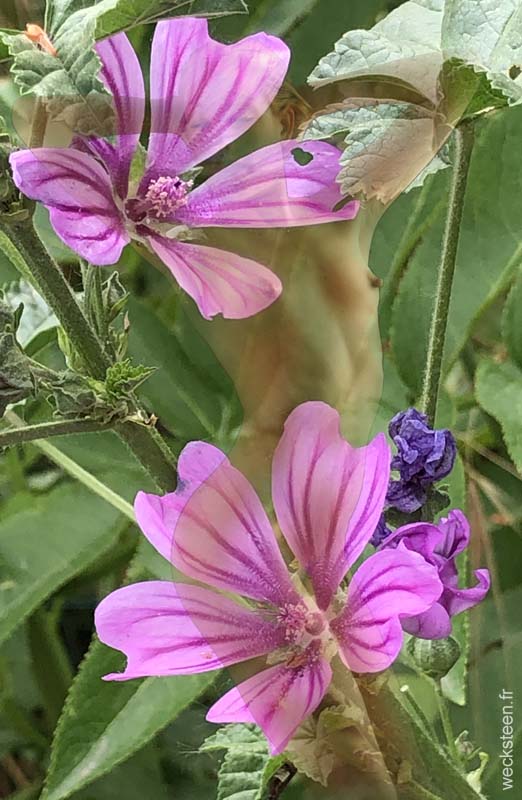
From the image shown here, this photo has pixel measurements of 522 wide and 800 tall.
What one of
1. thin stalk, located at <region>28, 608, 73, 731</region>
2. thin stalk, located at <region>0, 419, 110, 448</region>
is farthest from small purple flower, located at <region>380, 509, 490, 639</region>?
thin stalk, located at <region>28, 608, 73, 731</region>

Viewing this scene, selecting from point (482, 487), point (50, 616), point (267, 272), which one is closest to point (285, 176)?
point (267, 272)

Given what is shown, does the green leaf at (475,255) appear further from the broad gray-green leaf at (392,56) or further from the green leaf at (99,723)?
the green leaf at (99,723)

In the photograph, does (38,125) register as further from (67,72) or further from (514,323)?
(514,323)

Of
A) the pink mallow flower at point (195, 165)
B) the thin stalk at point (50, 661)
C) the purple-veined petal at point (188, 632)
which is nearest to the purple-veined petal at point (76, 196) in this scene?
the pink mallow flower at point (195, 165)

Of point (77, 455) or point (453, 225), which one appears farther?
point (77, 455)

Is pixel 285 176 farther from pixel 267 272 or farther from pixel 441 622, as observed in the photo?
pixel 441 622

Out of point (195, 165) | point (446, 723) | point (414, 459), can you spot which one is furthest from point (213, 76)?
point (446, 723)

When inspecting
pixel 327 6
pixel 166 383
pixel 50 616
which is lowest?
pixel 50 616

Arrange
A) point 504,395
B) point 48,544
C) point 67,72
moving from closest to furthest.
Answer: point 67,72, point 504,395, point 48,544
